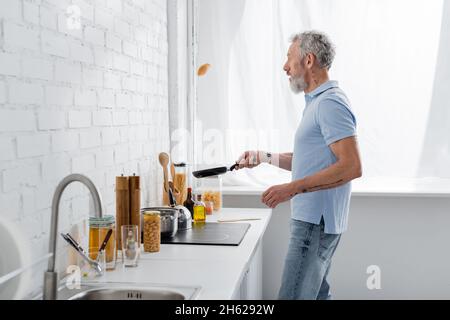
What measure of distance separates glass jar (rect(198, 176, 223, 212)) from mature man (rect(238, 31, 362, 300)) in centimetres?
82

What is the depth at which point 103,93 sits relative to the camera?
2.32 metres

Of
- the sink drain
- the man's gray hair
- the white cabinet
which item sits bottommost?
the white cabinet

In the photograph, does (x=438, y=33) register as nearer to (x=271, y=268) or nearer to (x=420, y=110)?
(x=420, y=110)

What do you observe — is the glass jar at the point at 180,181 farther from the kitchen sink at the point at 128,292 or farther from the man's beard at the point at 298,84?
the kitchen sink at the point at 128,292

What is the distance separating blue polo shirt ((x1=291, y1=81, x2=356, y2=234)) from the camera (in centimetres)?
240

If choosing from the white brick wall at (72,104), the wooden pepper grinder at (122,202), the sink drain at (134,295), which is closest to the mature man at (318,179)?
the wooden pepper grinder at (122,202)

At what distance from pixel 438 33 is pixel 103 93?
2.31 m

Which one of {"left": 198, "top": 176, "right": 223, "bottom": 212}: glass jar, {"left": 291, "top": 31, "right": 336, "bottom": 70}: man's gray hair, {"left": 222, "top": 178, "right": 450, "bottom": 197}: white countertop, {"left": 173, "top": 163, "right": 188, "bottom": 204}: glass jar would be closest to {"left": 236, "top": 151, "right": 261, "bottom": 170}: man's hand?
{"left": 198, "top": 176, "right": 223, "bottom": 212}: glass jar

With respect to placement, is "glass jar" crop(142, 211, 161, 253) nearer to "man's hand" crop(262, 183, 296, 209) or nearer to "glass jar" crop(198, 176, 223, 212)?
"man's hand" crop(262, 183, 296, 209)

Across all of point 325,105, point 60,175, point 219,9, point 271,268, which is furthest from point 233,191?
point 60,175

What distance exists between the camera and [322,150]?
2475 millimetres

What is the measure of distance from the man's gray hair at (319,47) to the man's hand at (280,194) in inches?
23.9

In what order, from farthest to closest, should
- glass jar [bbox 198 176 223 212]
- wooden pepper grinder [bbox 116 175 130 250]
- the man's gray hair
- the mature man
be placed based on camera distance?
glass jar [bbox 198 176 223 212] → the man's gray hair → the mature man → wooden pepper grinder [bbox 116 175 130 250]
